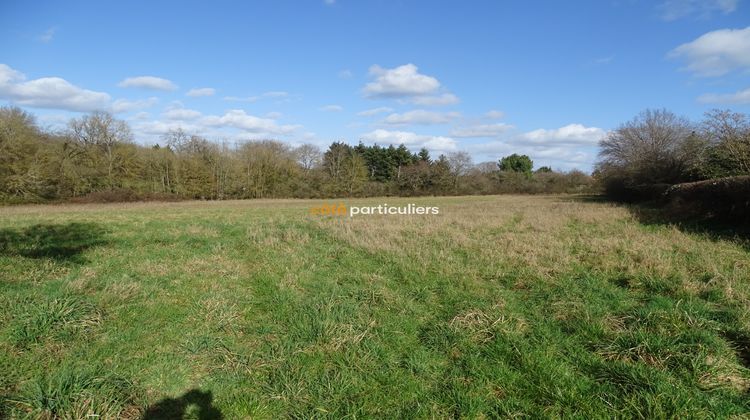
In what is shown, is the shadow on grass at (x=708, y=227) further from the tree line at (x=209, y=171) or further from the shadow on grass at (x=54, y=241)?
the tree line at (x=209, y=171)

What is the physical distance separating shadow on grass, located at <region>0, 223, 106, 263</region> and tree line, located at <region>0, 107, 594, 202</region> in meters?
30.9

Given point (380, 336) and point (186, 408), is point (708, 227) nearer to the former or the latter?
point (380, 336)

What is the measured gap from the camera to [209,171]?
1949 inches

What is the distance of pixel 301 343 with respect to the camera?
15.5 ft

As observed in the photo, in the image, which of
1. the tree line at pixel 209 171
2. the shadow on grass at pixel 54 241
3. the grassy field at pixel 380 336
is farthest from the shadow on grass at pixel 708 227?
the tree line at pixel 209 171

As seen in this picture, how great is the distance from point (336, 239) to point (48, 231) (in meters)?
9.48

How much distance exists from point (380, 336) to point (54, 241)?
10.9 meters

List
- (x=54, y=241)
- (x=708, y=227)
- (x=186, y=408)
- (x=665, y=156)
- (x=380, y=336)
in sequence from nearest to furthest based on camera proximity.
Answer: (x=186, y=408) → (x=380, y=336) → (x=54, y=241) → (x=708, y=227) → (x=665, y=156)

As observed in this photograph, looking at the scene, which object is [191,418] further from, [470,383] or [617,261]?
[617,261]

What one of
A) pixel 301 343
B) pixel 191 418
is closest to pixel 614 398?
pixel 301 343

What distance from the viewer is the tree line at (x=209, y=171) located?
35688 millimetres

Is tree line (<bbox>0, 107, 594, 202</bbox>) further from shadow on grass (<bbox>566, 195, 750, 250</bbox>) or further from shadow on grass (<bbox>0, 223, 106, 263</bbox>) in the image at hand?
shadow on grass (<bbox>566, 195, 750, 250</bbox>)

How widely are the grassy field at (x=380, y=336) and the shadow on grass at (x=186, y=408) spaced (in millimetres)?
17

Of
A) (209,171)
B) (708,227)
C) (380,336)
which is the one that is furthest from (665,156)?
(209,171)
